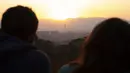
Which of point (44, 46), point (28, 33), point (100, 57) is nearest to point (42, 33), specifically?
point (44, 46)

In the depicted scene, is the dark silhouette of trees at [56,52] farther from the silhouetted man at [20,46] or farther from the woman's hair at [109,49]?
the woman's hair at [109,49]

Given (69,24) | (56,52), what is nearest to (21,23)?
(56,52)

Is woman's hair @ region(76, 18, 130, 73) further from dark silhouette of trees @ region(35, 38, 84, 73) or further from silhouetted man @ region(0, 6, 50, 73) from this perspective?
dark silhouette of trees @ region(35, 38, 84, 73)

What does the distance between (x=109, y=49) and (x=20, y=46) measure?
2.03 feet

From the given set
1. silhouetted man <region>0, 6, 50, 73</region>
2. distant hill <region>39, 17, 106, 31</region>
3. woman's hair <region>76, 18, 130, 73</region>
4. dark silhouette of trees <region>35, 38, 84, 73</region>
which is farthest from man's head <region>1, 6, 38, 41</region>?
distant hill <region>39, 17, 106, 31</region>

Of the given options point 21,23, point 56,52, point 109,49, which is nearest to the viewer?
point 109,49

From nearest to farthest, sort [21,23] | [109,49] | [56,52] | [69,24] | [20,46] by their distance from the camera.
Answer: [109,49], [20,46], [21,23], [56,52], [69,24]

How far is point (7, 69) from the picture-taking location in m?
1.97

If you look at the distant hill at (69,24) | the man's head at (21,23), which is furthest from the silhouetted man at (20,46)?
the distant hill at (69,24)

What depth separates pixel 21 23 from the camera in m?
2.12

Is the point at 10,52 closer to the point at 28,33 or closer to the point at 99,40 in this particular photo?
the point at 28,33

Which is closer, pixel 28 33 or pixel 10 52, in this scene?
pixel 10 52

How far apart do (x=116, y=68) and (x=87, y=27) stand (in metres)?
4.15

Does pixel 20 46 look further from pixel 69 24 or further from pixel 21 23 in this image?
pixel 69 24
